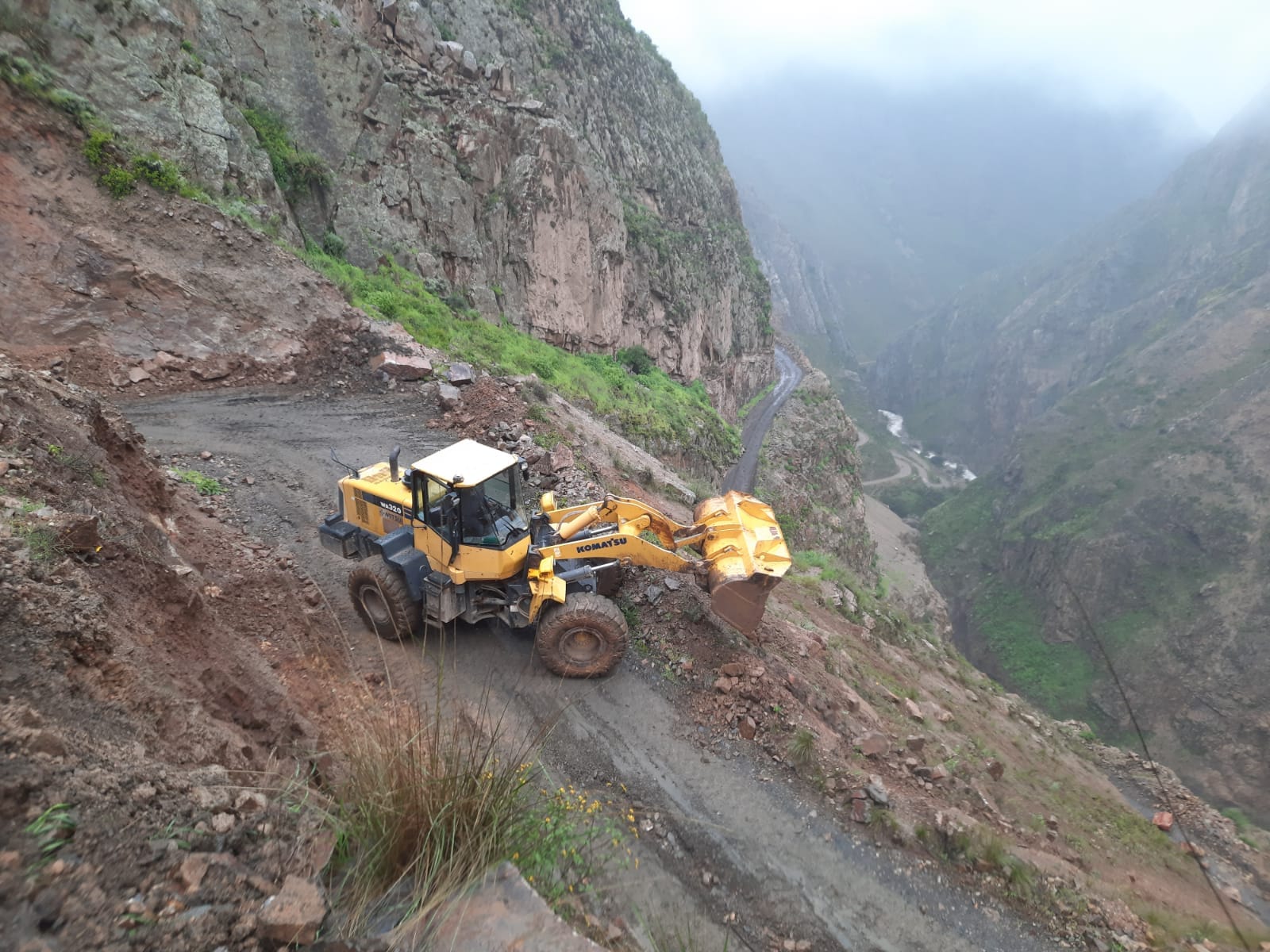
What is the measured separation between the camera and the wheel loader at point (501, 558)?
265 inches

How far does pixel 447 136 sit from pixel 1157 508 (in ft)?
179

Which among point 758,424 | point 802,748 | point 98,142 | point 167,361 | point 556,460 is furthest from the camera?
point 758,424

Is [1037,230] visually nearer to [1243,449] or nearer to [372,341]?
[1243,449]

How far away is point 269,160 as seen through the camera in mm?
17656

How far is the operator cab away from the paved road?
24954mm

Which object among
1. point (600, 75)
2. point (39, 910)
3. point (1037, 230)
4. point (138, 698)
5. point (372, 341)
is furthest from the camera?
point (1037, 230)

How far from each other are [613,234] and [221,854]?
1307 inches

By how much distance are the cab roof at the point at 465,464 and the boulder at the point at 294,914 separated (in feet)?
13.6

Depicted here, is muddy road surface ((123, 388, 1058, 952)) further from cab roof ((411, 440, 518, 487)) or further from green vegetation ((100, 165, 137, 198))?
green vegetation ((100, 165, 137, 198))

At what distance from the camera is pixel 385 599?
686cm

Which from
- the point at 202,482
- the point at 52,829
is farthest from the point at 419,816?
the point at 202,482

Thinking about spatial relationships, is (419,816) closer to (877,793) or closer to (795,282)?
(877,793)

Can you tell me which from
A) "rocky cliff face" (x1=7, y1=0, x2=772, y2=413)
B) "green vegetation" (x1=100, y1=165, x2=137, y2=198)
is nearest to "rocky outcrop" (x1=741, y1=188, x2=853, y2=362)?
"rocky cliff face" (x1=7, y1=0, x2=772, y2=413)

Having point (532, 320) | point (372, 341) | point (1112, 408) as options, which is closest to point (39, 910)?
point (372, 341)
